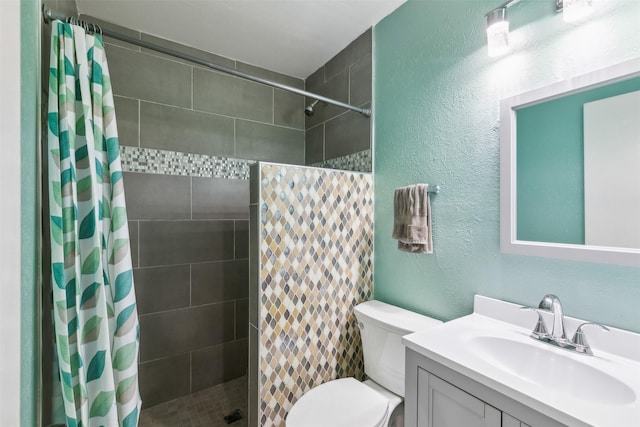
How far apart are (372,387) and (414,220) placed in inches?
35.9

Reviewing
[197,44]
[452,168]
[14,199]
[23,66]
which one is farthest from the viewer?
[197,44]

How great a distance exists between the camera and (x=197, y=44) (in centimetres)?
204

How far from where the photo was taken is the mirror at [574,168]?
0.91 metres

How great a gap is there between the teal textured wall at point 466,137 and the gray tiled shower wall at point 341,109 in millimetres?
102

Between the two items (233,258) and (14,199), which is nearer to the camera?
(14,199)

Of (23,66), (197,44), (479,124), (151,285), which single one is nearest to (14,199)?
(23,66)

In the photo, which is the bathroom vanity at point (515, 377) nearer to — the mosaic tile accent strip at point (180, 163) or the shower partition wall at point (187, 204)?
the shower partition wall at point (187, 204)

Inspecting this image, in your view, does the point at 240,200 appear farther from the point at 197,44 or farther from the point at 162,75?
the point at 197,44

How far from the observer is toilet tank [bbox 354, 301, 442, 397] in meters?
1.39

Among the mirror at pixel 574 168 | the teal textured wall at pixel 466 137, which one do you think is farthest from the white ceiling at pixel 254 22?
the mirror at pixel 574 168

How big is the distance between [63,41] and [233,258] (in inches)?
60.7

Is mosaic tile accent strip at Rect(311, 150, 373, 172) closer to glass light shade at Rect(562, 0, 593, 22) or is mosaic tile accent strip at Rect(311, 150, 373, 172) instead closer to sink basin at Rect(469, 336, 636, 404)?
glass light shade at Rect(562, 0, 593, 22)

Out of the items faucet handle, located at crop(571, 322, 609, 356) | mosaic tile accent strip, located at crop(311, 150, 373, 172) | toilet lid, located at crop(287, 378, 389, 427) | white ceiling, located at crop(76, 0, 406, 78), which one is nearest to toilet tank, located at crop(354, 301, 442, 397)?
toilet lid, located at crop(287, 378, 389, 427)

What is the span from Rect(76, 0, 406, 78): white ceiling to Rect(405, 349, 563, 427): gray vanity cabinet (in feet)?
6.21
